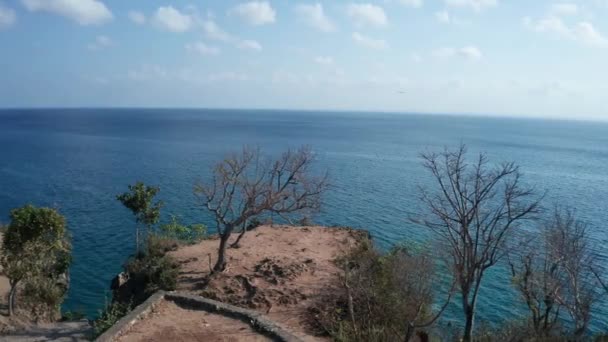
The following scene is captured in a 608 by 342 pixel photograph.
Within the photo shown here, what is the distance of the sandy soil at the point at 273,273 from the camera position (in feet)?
70.7

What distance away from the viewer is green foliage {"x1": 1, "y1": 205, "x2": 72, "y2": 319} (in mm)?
A: 22078

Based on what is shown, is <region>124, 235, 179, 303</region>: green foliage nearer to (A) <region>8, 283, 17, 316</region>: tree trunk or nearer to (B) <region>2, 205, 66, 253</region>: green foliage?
(B) <region>2, 205, 66, 253</region>: green foliage

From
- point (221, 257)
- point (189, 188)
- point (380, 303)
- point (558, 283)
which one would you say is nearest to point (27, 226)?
point (221, 257)

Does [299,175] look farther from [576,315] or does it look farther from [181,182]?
[181,182]

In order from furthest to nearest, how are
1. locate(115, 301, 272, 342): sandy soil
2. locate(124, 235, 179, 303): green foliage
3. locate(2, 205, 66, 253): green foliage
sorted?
locate(124, 235, 179, 303): green foliage, locate(2, 205, 66, 253): green foliage, locate(115, 301, 272, 342): sandy soil

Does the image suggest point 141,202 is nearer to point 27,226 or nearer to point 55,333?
point 27,226

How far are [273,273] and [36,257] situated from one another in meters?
12.1

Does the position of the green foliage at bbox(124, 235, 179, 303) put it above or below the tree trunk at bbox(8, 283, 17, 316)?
above

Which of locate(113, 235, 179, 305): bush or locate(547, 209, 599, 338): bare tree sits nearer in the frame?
locate(547, 209, 599, 338): bare tree

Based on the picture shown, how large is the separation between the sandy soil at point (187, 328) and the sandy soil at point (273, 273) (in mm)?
2804

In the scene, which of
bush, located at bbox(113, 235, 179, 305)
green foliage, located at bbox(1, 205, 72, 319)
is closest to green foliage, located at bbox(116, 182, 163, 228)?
bush, located at bbox(113, 235, 179, 305)

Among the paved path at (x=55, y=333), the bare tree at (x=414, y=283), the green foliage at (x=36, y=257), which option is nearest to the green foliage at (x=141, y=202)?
the green foliage at (x=36, y=257)

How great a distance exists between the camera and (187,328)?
15.7 metres

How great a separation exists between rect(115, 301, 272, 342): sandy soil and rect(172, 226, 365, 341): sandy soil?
2.80 meters
